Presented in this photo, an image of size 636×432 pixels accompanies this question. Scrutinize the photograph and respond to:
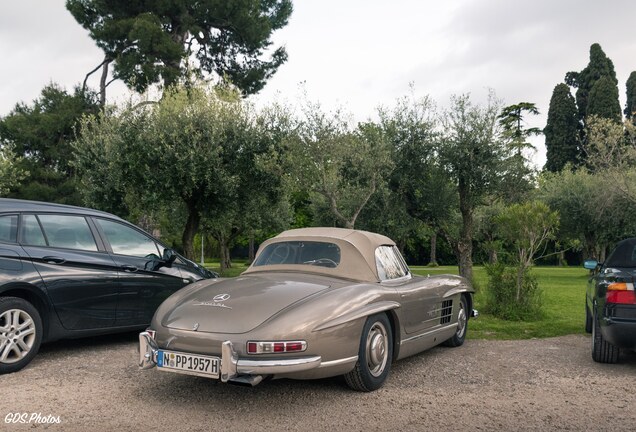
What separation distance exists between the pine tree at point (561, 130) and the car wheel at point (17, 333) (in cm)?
5160

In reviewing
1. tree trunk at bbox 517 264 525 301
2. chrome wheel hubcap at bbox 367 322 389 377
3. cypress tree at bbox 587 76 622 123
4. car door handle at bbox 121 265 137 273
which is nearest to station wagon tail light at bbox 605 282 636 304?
chrome wheel hubcap at bbox 367 322 389 377

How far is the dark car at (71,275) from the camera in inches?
230

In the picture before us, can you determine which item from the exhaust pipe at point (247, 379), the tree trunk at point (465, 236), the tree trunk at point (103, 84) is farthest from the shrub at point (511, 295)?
the tree trunk at point (103, 84)

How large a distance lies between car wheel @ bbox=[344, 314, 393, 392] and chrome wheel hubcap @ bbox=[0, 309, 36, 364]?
11.1 ft

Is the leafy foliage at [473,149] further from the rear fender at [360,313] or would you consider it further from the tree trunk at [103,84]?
the tree trunk at [103,84]

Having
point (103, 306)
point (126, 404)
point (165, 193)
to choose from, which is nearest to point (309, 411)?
point (126, 404)

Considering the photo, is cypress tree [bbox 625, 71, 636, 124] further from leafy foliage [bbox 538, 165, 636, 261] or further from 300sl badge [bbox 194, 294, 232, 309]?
300sl badge [bbox 194, 294, 232, 309]

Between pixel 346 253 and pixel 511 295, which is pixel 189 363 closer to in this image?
pixel 346 253

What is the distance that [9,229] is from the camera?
19.8 feet

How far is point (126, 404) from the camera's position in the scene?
184 inches

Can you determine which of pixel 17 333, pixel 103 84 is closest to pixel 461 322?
pixel 17 333

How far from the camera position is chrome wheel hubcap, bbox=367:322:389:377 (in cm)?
509

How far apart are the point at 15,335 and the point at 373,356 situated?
3643 mm

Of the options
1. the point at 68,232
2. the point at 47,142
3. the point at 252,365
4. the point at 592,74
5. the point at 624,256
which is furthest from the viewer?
the point at 592,74
